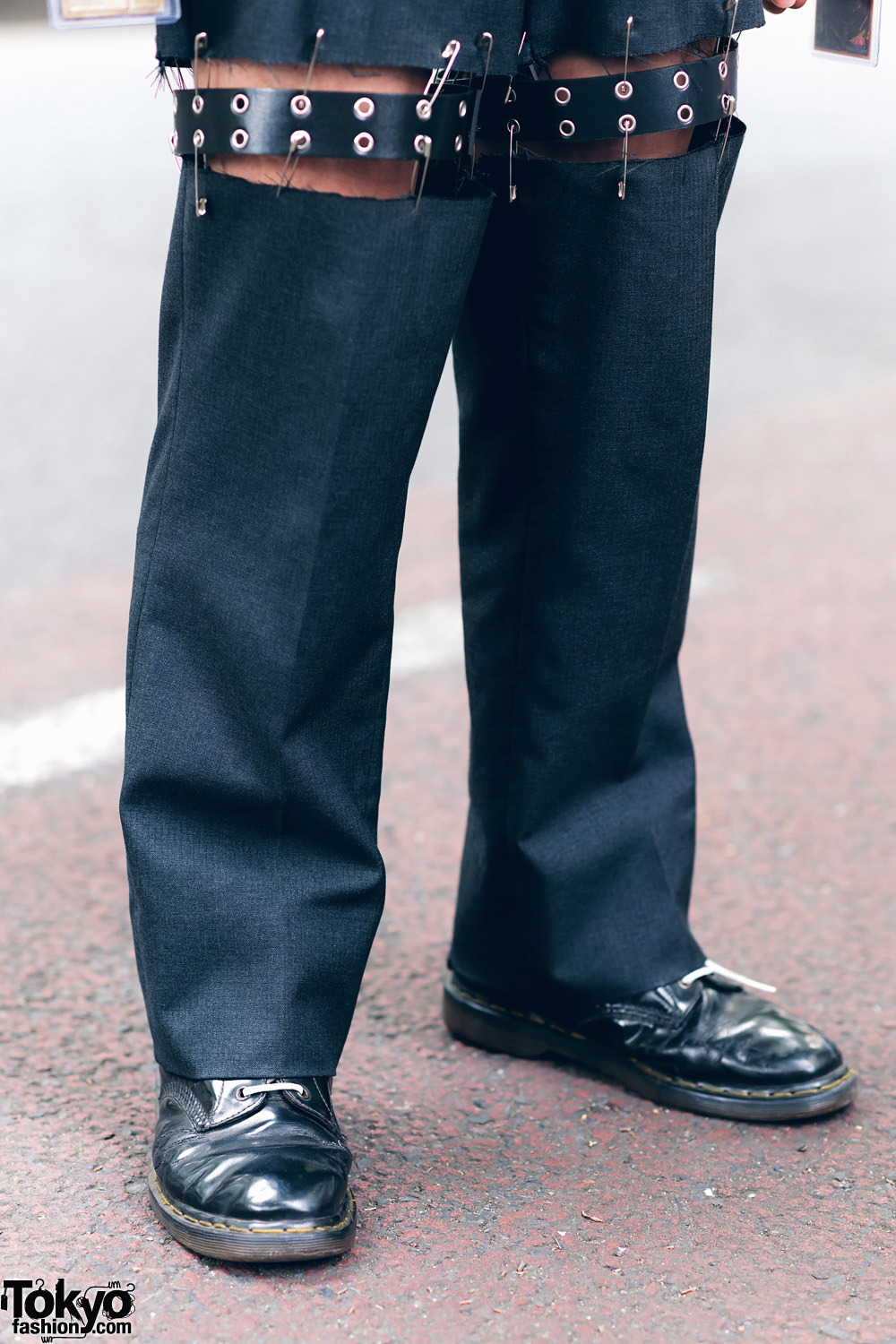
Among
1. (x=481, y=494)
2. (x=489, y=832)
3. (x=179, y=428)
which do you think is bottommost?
(x=489, y=832)

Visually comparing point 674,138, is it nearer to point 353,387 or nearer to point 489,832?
point 353,387

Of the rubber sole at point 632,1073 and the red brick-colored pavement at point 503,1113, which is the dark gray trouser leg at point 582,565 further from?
the red brick-colored pavement at point 503,1113

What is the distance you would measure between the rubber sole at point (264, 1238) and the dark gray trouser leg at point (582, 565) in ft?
1.34

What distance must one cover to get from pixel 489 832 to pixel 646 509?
0.36 metres

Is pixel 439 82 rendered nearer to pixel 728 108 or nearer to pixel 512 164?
pixel 512 164

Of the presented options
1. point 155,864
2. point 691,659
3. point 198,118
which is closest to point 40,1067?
point 155,864

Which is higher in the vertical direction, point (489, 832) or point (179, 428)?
point (179, 428)

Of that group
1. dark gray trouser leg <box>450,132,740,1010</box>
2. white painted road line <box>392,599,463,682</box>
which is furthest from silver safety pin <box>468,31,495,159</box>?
white painted road line <box>392,599,463,682</box>

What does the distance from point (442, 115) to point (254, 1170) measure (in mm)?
804

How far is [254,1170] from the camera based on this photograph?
3.93ft

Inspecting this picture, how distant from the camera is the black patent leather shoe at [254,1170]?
46.5 inches

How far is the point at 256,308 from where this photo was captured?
3.77 feet

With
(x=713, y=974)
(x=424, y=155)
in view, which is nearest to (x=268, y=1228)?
(x=713, y=974)

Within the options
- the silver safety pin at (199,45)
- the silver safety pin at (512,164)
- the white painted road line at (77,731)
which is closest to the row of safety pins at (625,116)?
the silver safety pin at (512,164)
